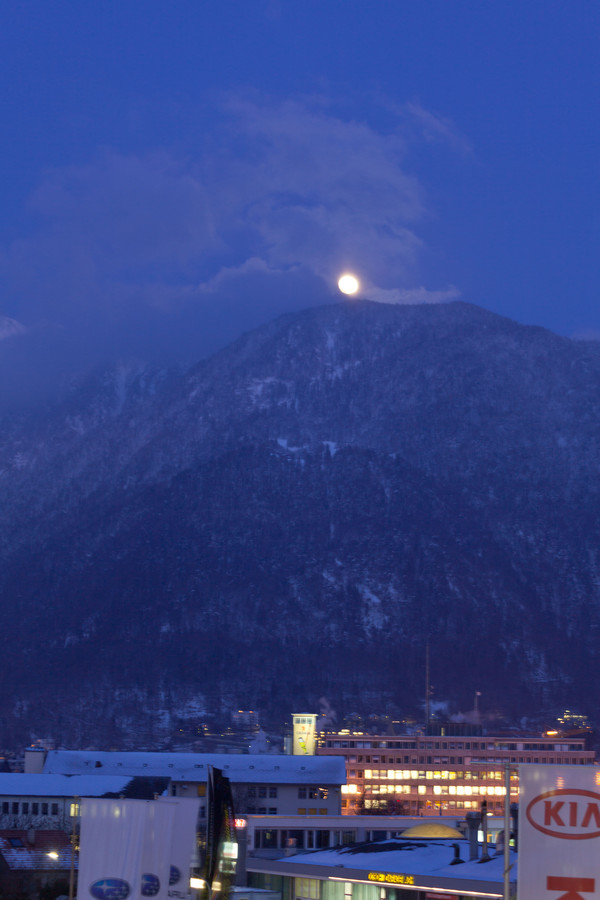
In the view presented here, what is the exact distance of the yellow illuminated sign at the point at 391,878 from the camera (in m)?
51.9

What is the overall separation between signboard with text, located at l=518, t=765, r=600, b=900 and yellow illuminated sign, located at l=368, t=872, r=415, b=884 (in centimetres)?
2197

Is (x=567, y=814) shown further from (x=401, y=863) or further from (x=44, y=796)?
(x=44, y=796)

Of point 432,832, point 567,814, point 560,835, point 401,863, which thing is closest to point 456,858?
Answer: point 401,863

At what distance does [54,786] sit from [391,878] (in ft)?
250

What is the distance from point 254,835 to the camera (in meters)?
102

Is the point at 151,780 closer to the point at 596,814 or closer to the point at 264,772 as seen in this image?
the point at 264,772

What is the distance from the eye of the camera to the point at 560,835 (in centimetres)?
3069

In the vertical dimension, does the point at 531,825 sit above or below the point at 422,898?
above

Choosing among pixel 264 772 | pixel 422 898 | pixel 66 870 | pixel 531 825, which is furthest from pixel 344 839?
pixel 531 825

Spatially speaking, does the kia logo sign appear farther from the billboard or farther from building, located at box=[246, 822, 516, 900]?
the billboard

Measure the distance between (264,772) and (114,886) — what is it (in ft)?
375

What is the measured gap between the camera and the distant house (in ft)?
285

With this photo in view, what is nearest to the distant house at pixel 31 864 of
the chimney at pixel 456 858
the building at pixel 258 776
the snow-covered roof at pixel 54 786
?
the snow-covered roof at pixel 54 786

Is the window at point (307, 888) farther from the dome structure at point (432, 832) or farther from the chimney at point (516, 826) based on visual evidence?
the chimney at point (516, 826)
